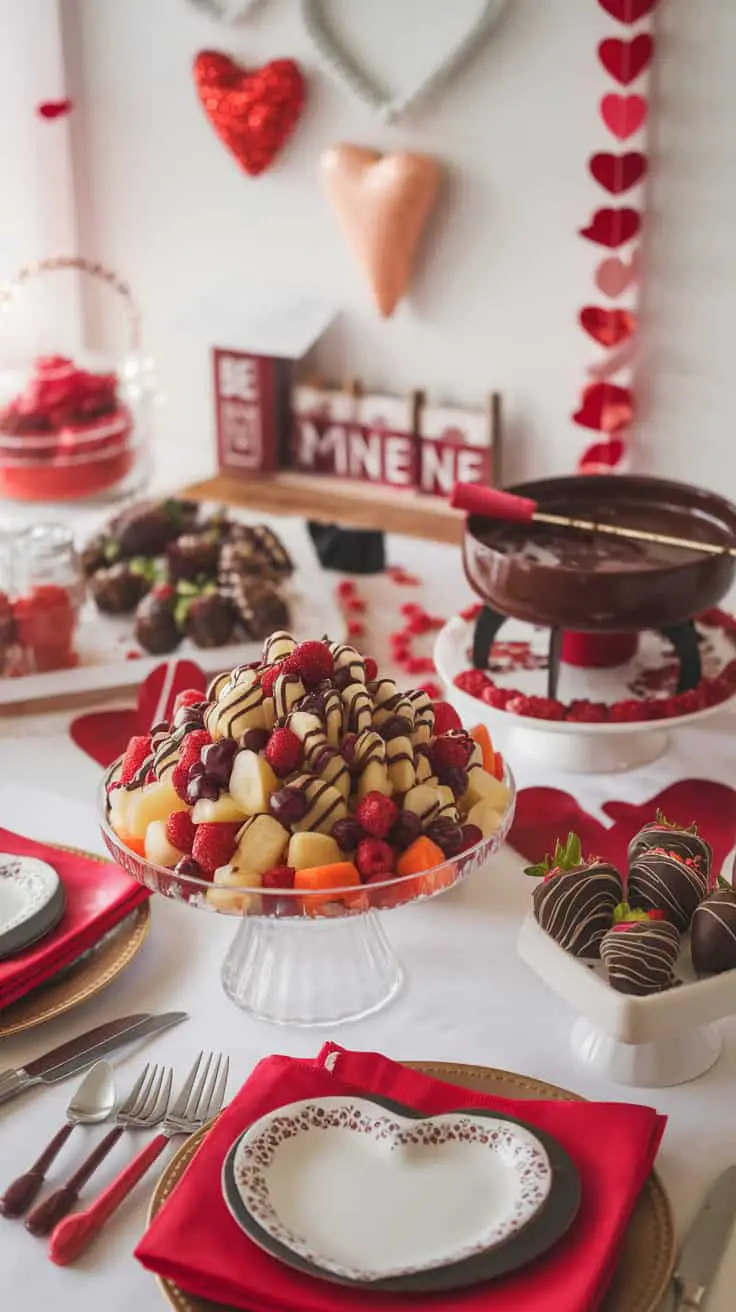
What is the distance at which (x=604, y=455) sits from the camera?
8.23ft

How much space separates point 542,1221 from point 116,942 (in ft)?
1.66

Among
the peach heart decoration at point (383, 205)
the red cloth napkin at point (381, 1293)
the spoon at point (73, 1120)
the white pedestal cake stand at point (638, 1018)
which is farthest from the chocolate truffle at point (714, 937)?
the peach heart decoration at point (383, 205)

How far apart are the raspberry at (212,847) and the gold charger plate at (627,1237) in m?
0.19

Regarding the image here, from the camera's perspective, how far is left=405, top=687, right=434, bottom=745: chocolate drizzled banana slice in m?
1.18

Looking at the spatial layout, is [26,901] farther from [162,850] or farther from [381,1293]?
[381,1293]

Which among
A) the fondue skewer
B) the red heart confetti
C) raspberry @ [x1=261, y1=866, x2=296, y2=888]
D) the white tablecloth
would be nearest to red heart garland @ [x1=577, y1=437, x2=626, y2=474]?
the fondue skewer

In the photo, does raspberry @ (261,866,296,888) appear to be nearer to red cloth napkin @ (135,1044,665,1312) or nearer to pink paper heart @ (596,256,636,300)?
red cloth napkin @ (135,1044,665,1312)

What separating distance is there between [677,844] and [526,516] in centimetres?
62

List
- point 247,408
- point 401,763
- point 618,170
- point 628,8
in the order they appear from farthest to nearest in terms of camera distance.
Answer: point 247,408, point 618,170, point 628,8, point 401,763

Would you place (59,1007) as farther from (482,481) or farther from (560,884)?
(482,481)

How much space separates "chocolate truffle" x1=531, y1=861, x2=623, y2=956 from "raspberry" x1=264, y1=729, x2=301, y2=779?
21 centimetres

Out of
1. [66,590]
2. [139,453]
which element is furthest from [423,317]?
[66,590]

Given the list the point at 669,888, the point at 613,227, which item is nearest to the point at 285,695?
the point at 669,888

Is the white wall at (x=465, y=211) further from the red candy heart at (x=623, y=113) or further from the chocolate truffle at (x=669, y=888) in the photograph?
the chocolate truffle at (x=669, y=888)
